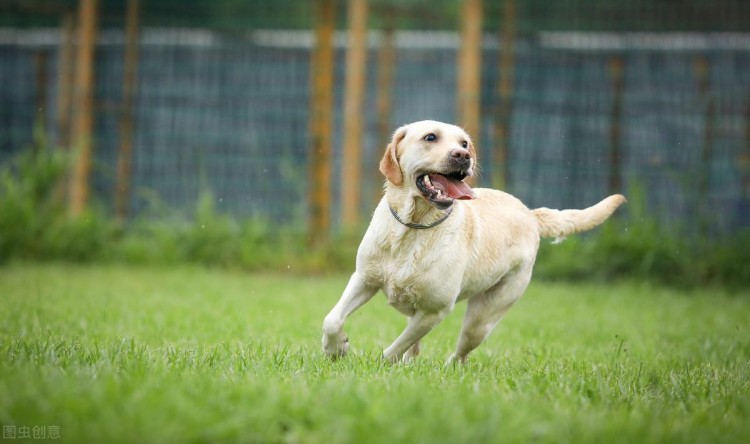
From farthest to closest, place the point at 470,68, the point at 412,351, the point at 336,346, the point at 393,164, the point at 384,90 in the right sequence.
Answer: the point at 384,90 → the point at 470,68 → the point at 412,351 → the point at 393,164 → the point at 336,346

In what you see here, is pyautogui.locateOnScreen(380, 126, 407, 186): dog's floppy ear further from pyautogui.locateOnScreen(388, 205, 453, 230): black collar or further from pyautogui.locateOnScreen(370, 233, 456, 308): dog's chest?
pyautogui.locateOnScreen(370, 233, 456, 308): dog's chest

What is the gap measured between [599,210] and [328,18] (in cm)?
530

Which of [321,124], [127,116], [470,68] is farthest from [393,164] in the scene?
[127,116]

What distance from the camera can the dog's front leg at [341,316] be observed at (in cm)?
430

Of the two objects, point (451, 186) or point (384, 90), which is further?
point (384, 90)

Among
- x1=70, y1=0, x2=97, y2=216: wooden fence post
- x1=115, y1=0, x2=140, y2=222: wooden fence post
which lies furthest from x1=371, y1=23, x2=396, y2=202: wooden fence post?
x1=70, y1=0, x2=97, y2=216: wooden fence post

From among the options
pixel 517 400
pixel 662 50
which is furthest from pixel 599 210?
pixel 662 50

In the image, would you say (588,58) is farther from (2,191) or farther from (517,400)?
(517,400)

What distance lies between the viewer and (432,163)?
436cm

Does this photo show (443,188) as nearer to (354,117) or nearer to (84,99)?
(354,117)

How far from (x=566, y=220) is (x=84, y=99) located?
7.23 metres

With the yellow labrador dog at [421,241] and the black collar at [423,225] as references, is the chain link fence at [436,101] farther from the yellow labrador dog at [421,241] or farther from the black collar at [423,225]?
the black collar at [423,225]

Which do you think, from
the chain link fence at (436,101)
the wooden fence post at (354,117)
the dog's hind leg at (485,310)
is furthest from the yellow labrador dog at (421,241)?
the chain link fence at (436,101)

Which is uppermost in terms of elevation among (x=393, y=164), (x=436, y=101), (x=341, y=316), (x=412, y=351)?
(x=436, y=101)
